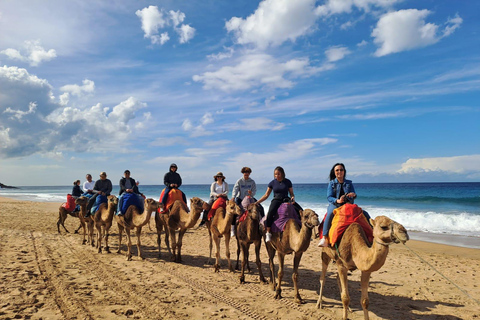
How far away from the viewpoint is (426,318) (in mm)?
6211

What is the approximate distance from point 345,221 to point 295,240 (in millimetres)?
1233

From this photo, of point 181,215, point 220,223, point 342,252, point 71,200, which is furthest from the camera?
point 71,200

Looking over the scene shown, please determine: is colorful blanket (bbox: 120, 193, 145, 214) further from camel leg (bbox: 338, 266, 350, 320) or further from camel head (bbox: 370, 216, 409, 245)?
camel head (bbox: 370, 216, 409, 245)

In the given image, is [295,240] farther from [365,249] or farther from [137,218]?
[137,218]

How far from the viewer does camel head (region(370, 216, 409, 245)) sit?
14.1 feet

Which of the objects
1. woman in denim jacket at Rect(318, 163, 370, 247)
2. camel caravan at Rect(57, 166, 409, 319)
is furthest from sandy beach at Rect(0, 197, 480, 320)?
woman in denim jacket at Rect(318, 163, 370, 247)

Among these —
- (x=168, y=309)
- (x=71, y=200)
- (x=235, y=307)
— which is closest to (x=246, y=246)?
(x=235, y=307)

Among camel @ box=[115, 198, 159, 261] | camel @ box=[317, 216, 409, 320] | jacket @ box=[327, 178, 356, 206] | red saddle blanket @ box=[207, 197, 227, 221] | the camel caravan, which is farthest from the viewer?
camel @ box=[115, 198, 159, 261]

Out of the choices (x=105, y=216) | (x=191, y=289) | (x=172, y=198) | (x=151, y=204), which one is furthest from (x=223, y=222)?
(x=105, y=216)

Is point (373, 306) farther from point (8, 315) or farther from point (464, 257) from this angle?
point (464, 257)

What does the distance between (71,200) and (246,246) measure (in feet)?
36.4

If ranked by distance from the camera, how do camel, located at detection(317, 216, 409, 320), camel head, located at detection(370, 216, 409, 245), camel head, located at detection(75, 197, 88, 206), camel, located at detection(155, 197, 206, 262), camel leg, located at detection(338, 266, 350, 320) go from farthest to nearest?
camel head, located at detection(75, 197, 88, 206) < camel, located at detection(155, 197, 206, 262) < camel leg, located at detection(338, 266, 350, 320) < camel, located at detection(317, 216, 409, 320) < camel head, located at detection(370, 216, 409, 245)

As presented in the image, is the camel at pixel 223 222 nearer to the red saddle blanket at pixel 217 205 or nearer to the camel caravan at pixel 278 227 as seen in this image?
the camel caravan at pixel 278 227

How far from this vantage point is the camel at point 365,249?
4.51 metres
